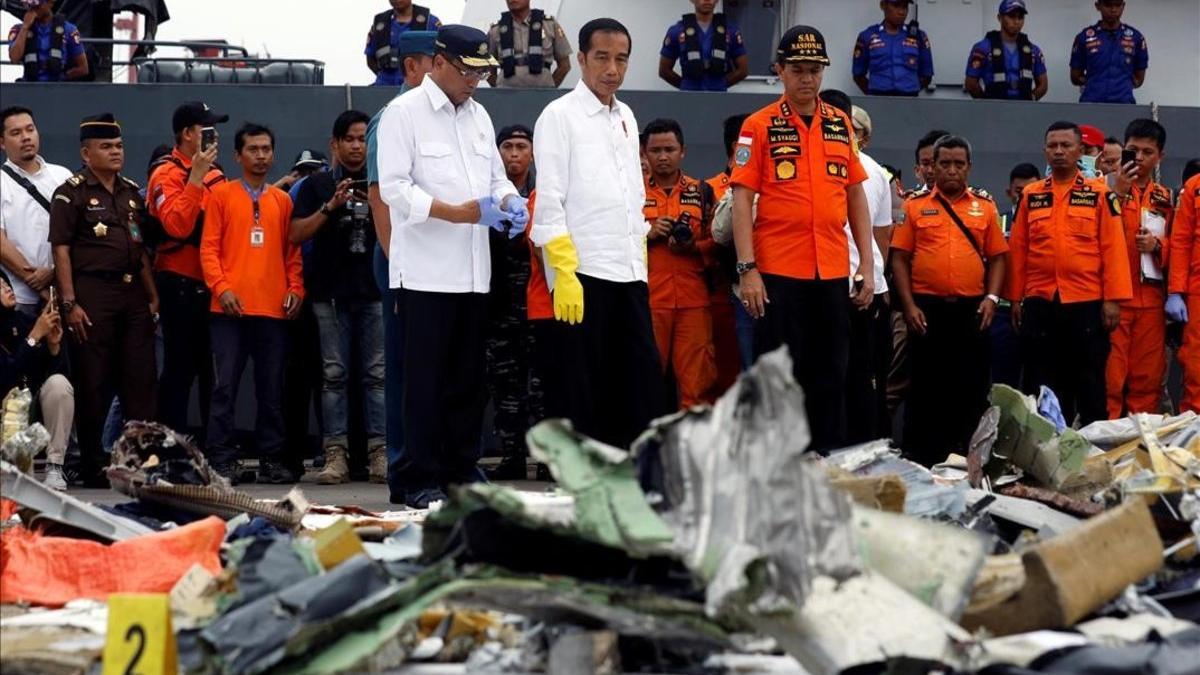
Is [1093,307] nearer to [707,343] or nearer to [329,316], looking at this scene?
[707,343]

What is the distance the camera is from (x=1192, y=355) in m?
10.5

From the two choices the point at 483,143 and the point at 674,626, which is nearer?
the point at 674,626

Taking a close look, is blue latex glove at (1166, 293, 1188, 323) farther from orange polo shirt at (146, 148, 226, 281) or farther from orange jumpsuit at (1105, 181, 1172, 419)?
orange polo shirt at (146, 148, 226, 281)

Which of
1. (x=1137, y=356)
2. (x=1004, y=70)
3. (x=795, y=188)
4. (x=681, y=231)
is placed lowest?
(x=1137, y=356)

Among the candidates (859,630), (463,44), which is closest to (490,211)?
(463,44)

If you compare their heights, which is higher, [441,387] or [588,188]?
[588,188]

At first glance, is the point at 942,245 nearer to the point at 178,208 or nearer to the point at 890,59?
the point at 178,208

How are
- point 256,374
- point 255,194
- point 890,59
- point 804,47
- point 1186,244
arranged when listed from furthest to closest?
point 890,59 < point 1186,244 < point 255,194 < point 256,374 < point 804,47

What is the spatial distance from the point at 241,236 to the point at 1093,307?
4.67 m

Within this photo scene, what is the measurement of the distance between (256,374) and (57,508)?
4.23 m

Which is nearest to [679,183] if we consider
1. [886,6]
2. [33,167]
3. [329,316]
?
[329,316]

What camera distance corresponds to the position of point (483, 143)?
7113 millimetres

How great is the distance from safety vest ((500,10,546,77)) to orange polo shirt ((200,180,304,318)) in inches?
163

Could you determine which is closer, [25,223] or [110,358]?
[110,358]
